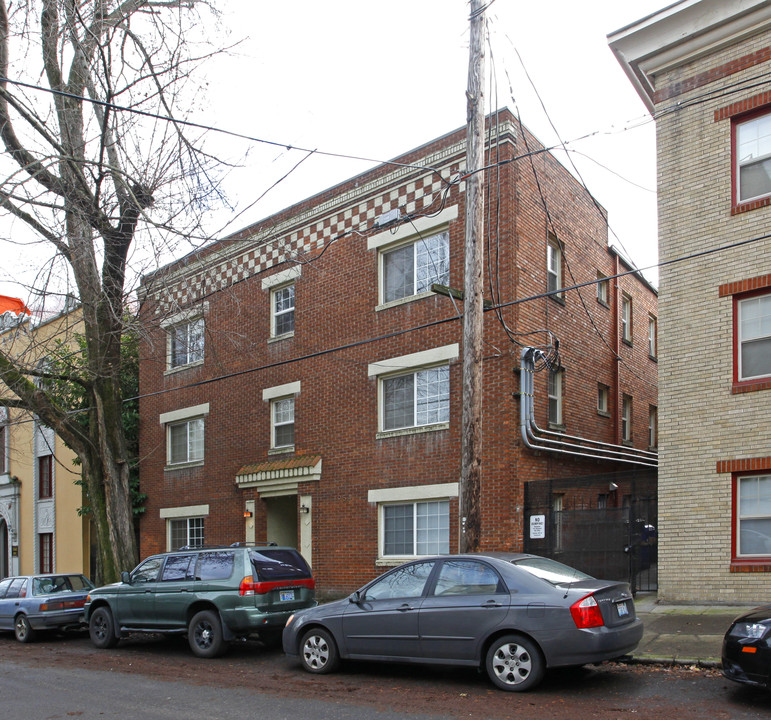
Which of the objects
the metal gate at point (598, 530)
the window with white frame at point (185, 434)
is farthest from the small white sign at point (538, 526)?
the window with white frame at point (185, 434)

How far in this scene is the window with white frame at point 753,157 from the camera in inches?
512

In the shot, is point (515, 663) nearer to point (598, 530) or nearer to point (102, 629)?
point (598, 530)

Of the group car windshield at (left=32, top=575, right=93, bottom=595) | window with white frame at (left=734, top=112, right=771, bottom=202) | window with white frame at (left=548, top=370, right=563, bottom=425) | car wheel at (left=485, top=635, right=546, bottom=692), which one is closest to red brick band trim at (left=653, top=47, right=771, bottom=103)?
window with white frame at (left=734, top=112, right=771, bottom=202)

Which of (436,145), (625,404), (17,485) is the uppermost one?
(436,145)

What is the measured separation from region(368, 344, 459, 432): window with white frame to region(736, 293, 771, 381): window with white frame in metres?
5.24

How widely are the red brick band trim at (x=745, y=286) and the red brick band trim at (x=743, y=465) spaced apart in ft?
8.53

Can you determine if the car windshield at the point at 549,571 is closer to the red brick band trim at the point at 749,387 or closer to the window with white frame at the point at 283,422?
the red brick band trim at the point at 749,387

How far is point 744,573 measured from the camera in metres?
12.3

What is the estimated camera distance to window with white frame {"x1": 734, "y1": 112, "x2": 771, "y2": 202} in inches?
512

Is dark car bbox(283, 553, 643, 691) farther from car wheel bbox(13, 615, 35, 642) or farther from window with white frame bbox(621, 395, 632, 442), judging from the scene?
window with white frame bbox(621, 395, 632, 442)

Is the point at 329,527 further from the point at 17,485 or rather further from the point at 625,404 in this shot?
the point at 17,485

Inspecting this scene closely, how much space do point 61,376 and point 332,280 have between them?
617 centimetres

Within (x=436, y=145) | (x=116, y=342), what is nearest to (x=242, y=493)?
(x=116, y=342)

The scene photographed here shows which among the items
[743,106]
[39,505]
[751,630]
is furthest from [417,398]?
[39,505]
